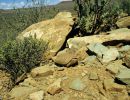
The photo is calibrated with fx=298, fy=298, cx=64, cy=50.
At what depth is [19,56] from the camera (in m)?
6.33

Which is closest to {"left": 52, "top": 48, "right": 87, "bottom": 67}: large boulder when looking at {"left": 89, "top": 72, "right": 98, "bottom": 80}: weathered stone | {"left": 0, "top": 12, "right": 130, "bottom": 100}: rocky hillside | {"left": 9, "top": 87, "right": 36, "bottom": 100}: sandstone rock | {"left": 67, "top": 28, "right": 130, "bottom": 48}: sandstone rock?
{"left": 0, "top": 12, "right": 130, "bottom": 100}: rocky hillside

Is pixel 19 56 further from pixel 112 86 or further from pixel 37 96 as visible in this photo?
pixel 112 86

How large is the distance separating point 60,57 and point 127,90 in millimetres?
1736

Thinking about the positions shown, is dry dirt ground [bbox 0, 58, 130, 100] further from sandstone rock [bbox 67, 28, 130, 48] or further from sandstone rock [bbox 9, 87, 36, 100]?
sandstone rock [bbox 67, 28, 130, 48]

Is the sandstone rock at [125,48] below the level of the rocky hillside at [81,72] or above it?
above

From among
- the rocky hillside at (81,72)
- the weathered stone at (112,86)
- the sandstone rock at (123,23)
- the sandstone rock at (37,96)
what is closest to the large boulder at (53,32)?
the rocky hillside at (81,72)

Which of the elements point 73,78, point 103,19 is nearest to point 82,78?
point 73,78

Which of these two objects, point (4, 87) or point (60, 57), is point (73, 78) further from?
point (4, 87)

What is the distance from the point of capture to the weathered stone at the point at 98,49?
20.7ft

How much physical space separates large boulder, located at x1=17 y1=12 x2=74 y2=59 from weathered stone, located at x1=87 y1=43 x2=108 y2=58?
3.19 ft

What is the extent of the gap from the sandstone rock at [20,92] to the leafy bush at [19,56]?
0.66 m

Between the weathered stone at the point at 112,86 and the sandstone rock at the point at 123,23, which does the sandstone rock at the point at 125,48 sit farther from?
the sandstone rock at the point at 123,23

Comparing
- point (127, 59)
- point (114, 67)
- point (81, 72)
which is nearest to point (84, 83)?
point (81, 72)

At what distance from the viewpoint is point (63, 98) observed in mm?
5223
